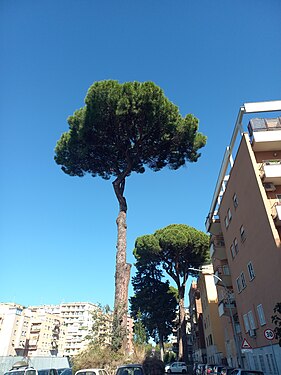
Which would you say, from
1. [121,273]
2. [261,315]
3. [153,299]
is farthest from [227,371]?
[153,299]

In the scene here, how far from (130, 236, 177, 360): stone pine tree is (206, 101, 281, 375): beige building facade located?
65.2 feet

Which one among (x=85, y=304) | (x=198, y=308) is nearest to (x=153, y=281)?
(x=198, y=308)

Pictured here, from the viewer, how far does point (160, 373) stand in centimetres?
1859

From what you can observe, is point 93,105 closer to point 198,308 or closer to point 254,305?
point 254,305

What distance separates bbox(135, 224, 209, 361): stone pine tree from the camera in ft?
115

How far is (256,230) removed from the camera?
16.5 meters

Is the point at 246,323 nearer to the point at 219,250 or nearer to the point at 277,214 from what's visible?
the point at 219,250

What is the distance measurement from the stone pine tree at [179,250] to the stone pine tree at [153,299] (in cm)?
302

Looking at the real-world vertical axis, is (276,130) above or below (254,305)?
above

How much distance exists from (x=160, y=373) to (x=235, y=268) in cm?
834

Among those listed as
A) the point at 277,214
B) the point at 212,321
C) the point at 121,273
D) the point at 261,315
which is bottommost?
the point at 261,315

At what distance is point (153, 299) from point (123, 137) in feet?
91.5

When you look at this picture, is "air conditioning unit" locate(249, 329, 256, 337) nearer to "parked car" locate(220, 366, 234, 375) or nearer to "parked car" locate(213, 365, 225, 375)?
"parked car" locate(213, 365, 225, 375)

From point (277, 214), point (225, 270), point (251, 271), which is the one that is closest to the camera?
point (277, 214)
